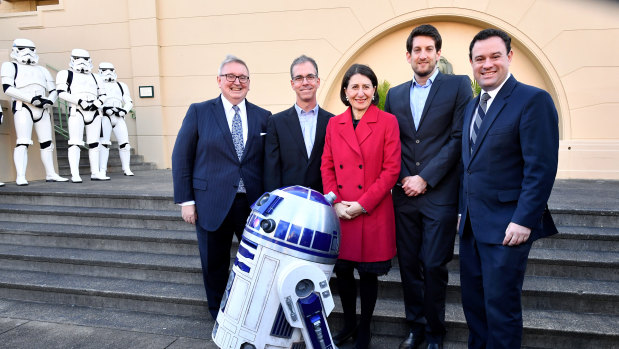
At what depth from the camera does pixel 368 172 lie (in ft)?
7.75

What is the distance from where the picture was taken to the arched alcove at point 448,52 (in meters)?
6.98

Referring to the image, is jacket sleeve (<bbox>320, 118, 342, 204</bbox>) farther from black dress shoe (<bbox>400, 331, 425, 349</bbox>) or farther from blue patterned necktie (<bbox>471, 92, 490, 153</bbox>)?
black dress shoe (<bbox>400, 331, 425, 349</bbox>)

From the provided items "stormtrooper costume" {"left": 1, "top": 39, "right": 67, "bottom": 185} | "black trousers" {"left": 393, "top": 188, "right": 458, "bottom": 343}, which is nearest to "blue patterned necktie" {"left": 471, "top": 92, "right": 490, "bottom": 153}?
"black trousers" {"left": 393, "top": 188, "right": 458, "bottom": 343}

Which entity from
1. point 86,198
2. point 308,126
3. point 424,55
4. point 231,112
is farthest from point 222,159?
point 86,198

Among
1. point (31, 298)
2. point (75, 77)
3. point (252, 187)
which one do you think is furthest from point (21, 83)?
point (252, 187)

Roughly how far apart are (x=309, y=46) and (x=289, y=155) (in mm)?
5662

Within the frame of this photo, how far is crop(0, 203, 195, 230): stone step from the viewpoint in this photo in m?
4.36

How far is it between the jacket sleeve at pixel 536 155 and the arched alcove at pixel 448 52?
599cm

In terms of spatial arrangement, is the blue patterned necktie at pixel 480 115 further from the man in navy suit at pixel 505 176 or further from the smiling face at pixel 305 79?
the smiling face at pixel 305 79

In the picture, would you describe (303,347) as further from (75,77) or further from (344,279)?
(75,77)

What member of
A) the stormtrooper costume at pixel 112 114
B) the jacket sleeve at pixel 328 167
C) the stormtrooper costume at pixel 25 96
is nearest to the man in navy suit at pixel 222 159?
the jacket sleeve at pixel 328 167

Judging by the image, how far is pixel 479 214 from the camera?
2100mm

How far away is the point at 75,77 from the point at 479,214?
258 inches

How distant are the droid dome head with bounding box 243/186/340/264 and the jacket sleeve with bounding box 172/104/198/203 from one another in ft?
3.07
